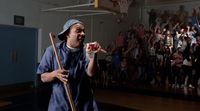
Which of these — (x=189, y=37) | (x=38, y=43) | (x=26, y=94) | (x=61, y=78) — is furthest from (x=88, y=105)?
(x=189, y=37)

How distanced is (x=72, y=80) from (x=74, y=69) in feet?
0.27

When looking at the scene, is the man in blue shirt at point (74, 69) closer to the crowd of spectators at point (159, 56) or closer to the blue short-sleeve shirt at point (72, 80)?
the blue short-sleeve shirt at point (72, 80)

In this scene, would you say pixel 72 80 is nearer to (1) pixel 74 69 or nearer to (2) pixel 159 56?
(1) pixel 74 69

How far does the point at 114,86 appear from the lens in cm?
888

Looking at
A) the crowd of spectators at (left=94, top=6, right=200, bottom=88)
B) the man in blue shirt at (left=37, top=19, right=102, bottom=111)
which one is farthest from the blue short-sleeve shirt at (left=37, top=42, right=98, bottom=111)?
the crowd of spectators at (left=94, top=6, right=200, bottom=88)

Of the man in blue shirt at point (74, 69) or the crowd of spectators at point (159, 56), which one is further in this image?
the crowd of spectators at point (159, 56)

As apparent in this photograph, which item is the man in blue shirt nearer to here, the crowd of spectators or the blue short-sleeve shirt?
the blue short-sleeve shirt

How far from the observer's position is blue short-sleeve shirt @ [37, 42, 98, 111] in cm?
195

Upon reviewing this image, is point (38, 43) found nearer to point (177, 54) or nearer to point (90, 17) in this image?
point (90, 17)

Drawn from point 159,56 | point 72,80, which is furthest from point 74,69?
point 159,56

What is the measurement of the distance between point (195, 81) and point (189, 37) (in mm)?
1577

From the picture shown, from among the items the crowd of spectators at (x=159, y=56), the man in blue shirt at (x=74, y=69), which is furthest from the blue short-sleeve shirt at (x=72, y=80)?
the crowd of spectators at (x=159, y=56)

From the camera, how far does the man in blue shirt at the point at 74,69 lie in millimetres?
1941

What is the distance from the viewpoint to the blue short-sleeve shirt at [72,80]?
6.40 ft
